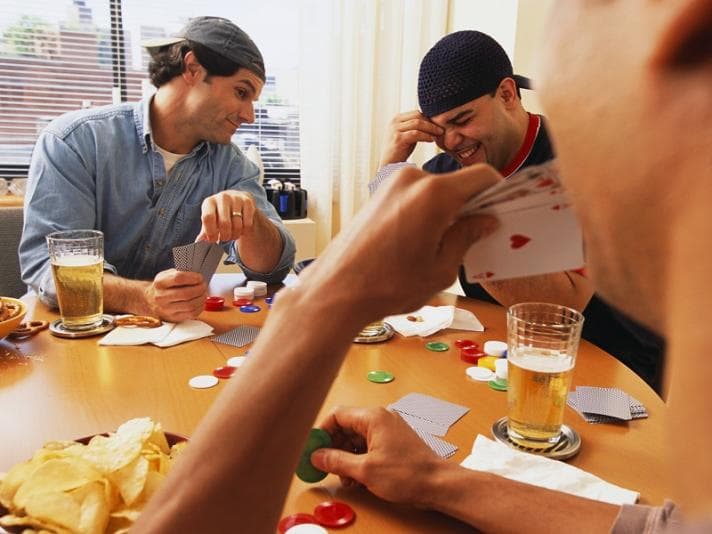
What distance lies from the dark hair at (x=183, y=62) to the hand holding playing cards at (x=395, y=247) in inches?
67.4

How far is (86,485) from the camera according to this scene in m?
0.64

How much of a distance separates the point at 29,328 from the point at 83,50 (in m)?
2.44

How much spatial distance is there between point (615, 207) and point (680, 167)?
0.18 feet

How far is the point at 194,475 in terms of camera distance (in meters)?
0.48

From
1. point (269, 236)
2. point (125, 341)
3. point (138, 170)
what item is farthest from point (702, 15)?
point (138, 170)

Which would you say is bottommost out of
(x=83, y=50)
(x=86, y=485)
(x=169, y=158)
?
(x=86, y=485)

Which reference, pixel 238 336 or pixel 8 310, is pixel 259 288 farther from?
pixel 8 310

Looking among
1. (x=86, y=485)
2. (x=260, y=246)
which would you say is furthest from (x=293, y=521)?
(x=260, y=246)

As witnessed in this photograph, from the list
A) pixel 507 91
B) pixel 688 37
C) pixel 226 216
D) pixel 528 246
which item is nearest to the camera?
pixel 688 37

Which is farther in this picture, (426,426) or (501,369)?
(501,369)

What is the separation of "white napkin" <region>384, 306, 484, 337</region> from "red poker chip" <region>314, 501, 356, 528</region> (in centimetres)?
62

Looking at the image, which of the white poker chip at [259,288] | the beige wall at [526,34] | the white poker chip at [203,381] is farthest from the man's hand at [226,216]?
the beige wall at [526,34]

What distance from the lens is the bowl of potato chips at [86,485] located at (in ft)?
2.00

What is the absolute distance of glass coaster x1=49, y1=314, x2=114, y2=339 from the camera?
1.25m
